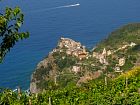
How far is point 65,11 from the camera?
13475 cm

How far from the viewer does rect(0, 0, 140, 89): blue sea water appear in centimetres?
8238

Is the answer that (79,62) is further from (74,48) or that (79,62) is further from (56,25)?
(56,25)

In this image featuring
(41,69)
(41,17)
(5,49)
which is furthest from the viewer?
(41,17)

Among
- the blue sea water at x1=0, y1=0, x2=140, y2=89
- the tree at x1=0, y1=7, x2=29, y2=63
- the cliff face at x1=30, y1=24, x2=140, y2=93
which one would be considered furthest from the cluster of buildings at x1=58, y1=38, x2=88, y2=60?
the tree at x1=0, y1=7, x2=29, y2=63

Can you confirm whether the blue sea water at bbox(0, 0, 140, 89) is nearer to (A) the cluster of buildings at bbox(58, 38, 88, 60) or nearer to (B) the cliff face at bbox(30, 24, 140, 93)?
(A) the cluster of buildings at bbox(58, 38, 88, 60)

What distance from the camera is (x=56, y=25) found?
4476 inches

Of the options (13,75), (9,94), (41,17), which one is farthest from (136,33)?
(9,94)

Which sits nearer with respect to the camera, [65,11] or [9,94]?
[9,94]

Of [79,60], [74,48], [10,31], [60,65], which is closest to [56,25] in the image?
[74,48]

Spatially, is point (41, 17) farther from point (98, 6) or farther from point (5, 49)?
point (5, 49)

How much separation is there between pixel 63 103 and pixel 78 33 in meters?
88.2

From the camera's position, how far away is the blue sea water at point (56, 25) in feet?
270

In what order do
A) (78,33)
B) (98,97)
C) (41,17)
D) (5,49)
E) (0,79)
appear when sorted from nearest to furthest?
1. (5,49)
2. (98,97)
3. (0,79)
4. (78,33)
5. (41,17)

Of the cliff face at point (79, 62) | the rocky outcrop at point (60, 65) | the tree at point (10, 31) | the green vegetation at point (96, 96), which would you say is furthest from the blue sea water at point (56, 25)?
the tree at point (10, 31)
